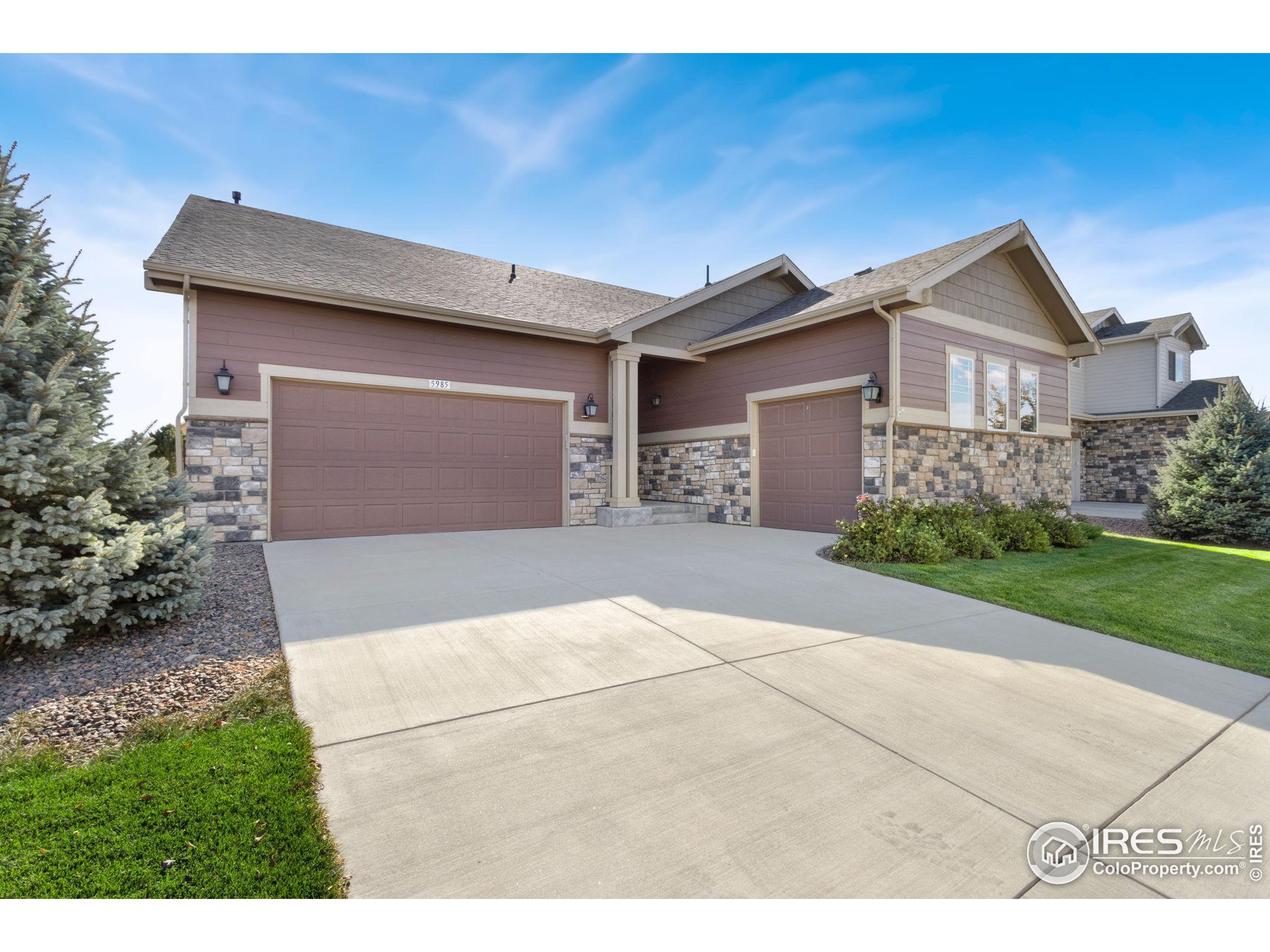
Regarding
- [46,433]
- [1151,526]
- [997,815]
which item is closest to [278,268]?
[46,433]

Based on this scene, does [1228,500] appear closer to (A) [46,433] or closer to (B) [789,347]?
(B) [789,347]

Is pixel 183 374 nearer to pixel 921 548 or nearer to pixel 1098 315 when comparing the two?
pixel 921 548

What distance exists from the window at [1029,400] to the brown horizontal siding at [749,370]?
12.8 ft

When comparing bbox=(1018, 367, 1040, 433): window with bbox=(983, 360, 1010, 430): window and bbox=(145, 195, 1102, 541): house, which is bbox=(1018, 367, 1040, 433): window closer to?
bbox=(145, 195, 1102, 541): house

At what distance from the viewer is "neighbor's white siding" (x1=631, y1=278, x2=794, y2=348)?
11242mm

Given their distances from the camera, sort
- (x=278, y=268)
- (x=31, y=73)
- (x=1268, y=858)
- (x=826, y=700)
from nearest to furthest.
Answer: (x=1268, y=858)
(x=826, y=700)
(x=31, y=73)
(x=278, y=268)

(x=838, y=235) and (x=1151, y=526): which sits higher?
(x=838, y=235)

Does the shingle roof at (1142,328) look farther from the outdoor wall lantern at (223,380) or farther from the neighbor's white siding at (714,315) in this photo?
the outdoor wall lantern at (223,380)

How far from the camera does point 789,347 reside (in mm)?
10320

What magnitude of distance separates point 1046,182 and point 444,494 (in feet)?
37.5

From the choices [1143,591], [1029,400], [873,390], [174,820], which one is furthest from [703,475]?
[174,820]

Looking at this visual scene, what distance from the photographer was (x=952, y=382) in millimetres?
9570

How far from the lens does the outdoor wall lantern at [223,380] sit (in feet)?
26.0

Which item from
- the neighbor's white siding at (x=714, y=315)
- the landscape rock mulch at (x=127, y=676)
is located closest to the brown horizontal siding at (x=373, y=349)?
the neighbor's white siding at (x=714, y=315)
